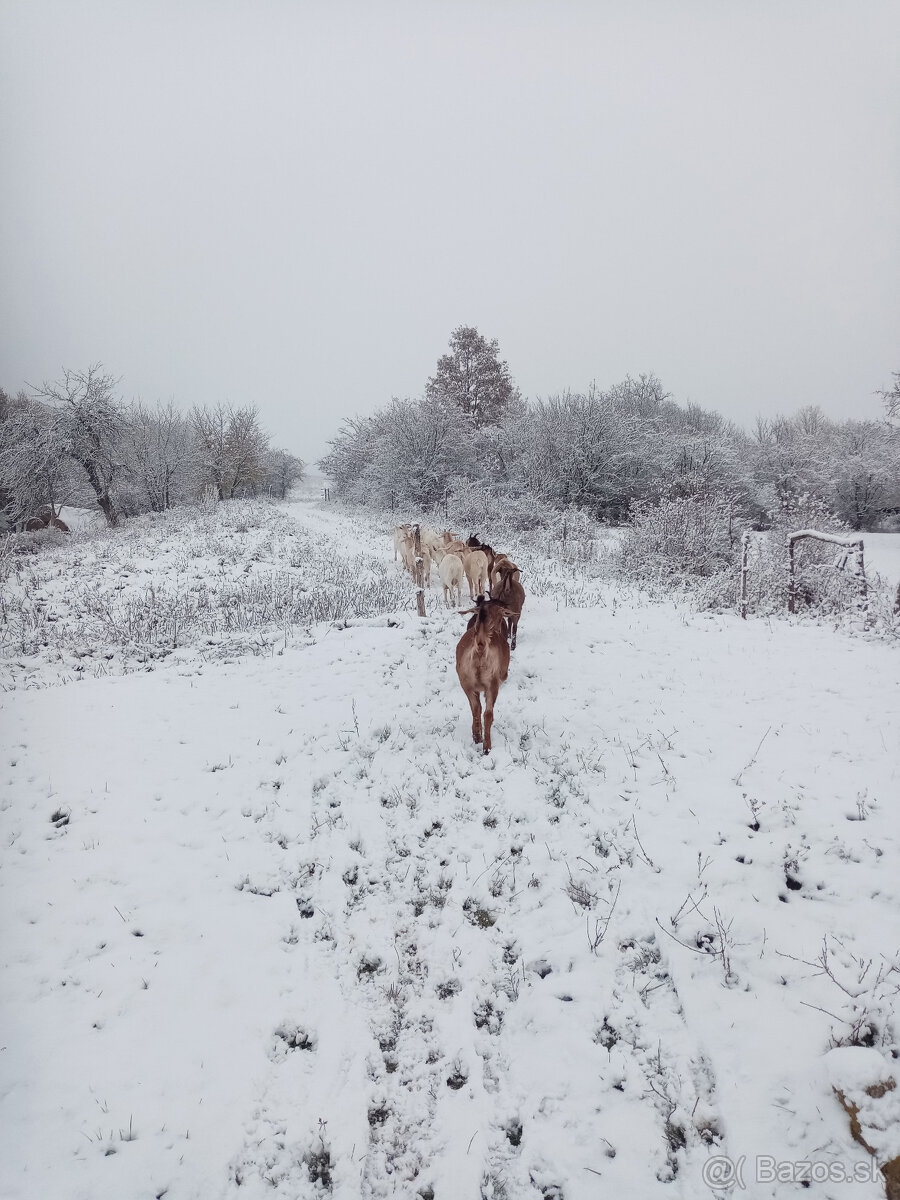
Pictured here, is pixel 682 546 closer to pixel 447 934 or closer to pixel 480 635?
pixel 480 635

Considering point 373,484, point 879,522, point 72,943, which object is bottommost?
point 72,943

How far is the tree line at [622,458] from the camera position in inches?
1029

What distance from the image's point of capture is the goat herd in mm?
5250

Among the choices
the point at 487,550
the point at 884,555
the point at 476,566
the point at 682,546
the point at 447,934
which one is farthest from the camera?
the point at 884,555

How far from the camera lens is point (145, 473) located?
34344mm

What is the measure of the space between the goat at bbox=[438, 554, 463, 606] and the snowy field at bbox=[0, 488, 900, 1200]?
376 centimetres

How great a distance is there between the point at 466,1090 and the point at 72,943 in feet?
8.99

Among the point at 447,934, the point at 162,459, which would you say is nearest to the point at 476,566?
the point at 447,934

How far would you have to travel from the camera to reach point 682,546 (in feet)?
49.3

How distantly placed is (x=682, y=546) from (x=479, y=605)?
38.4ft

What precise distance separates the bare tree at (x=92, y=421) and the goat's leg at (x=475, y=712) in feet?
86.7

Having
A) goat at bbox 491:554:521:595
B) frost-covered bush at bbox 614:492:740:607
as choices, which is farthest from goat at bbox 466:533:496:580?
frost-covered bush at bbox 614:492:740:607

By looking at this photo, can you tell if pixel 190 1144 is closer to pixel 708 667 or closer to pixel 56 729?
pixel 56 729

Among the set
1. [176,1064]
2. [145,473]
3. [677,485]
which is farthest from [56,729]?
[145,473]
